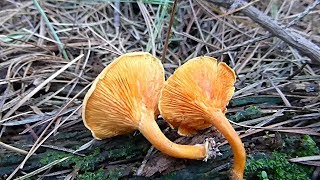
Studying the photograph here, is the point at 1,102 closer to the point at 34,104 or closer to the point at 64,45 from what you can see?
the point at 34,104

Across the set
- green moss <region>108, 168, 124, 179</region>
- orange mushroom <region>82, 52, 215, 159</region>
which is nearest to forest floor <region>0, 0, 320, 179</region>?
green moss <region>108, 168, 124, 179</region>

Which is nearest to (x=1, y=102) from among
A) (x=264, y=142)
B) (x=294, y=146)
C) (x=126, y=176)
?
(x=126, y=176)

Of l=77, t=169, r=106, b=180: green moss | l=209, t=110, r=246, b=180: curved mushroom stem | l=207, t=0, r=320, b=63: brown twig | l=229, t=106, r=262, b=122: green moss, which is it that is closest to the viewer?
l=209, t=110, r=246, b=180: curved mushroom stem

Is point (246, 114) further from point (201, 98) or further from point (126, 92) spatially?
point (126, 92)

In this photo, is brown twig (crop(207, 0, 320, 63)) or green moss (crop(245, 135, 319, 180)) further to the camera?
brown twig (crop(207, 0, 320, 63))

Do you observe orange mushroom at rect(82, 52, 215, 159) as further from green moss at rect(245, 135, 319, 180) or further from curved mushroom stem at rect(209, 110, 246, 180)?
green moss at rect(245, 135, 319, 180)

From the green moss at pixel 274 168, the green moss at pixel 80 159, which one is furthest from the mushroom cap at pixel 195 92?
the green moss at pixel 80 159

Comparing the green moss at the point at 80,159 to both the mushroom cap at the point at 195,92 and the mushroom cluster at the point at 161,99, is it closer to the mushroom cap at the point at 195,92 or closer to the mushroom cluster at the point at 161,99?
the mushroom cluster at the point at 161,99
